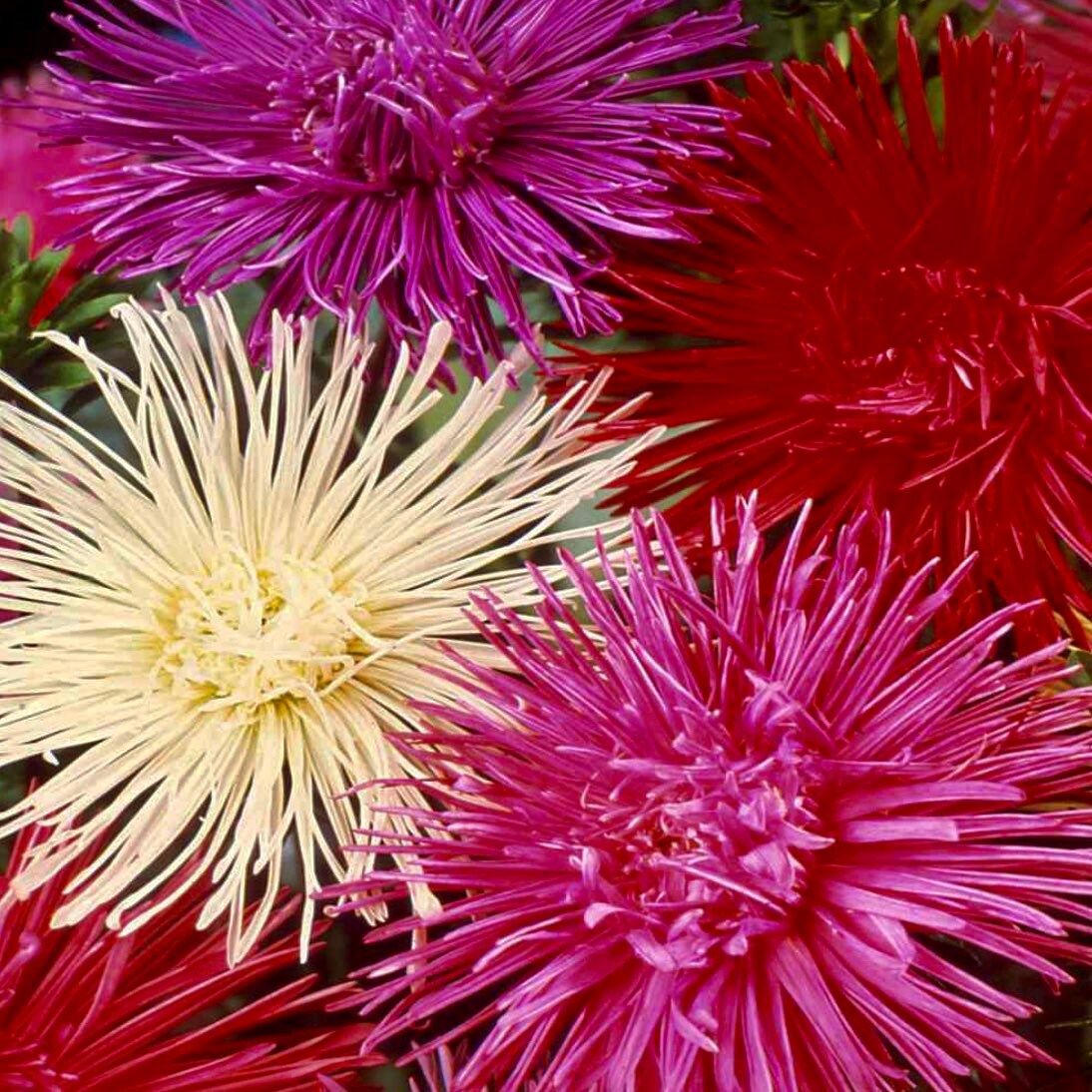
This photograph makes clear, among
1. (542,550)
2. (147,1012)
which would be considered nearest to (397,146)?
(542,550)

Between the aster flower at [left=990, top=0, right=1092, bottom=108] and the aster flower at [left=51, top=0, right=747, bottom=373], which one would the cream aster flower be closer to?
the aster flower at [left=51, top=0, right=747, bottom=373]

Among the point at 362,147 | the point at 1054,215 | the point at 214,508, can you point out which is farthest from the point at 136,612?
the point at 1054,215

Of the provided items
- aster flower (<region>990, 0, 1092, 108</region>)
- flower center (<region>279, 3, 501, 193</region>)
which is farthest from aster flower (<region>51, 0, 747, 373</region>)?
aster flower (<region>990, 0, 1092, 108</region>)

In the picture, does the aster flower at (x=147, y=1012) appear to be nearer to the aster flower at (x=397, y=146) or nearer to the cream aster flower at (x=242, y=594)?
the cream aster flower at (x=242, y=594)

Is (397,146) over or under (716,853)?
over

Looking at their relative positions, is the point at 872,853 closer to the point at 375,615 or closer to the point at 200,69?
the point at 375,615

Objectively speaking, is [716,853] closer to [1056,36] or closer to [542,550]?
[542,550]
